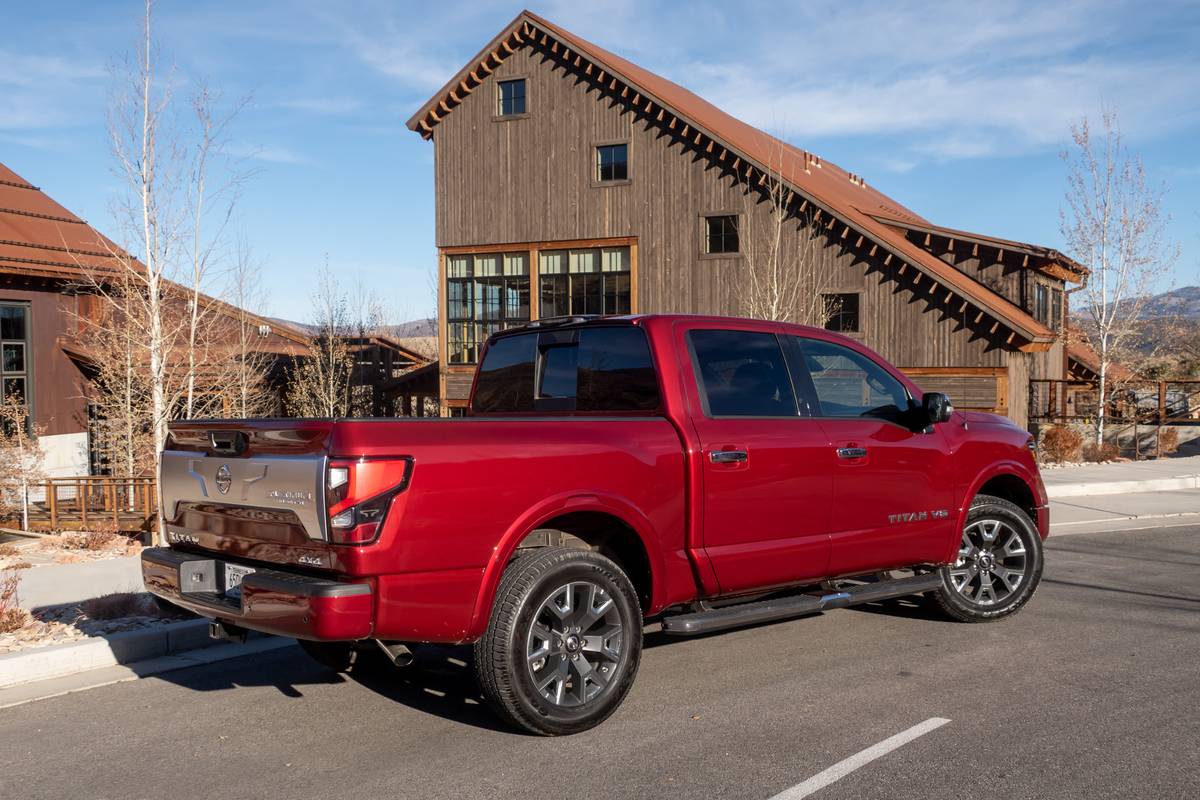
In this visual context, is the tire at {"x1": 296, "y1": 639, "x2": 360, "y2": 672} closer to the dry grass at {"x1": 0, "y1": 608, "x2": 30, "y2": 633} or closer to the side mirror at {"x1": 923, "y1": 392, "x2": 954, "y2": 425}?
the dry grass at {"x1": 0, "y1": 608, "x2": 30, "y2": 633}

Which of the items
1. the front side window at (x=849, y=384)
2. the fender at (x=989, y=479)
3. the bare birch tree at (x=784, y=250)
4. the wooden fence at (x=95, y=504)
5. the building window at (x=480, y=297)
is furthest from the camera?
the building window at (x=480, y=297)

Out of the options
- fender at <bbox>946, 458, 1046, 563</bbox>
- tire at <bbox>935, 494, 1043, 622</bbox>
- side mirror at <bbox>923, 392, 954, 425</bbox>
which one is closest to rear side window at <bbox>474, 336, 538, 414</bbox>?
side mirror at <bbox>923, 392, 954, 425</bbox>

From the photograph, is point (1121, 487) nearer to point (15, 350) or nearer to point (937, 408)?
point (937, 408)

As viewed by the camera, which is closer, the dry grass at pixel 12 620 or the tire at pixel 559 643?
the tire at pixel 559 643

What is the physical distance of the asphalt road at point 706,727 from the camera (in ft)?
14.3

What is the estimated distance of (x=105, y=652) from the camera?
6.36 metres

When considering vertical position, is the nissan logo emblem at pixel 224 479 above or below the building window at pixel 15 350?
below

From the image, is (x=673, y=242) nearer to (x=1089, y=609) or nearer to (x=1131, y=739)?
(x=1089, y=609)

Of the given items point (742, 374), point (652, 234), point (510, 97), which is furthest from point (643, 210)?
point (742, 374)

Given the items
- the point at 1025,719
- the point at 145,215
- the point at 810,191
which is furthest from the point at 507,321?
the point at 1025,719

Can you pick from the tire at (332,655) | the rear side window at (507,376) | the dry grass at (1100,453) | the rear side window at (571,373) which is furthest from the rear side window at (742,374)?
the dry grass at (1100,453)

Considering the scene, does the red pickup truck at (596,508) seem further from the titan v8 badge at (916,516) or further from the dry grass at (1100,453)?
the dry grass at (1100,453)

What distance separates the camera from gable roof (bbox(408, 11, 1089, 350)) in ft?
82.0

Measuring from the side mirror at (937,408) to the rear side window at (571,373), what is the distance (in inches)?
78.3
